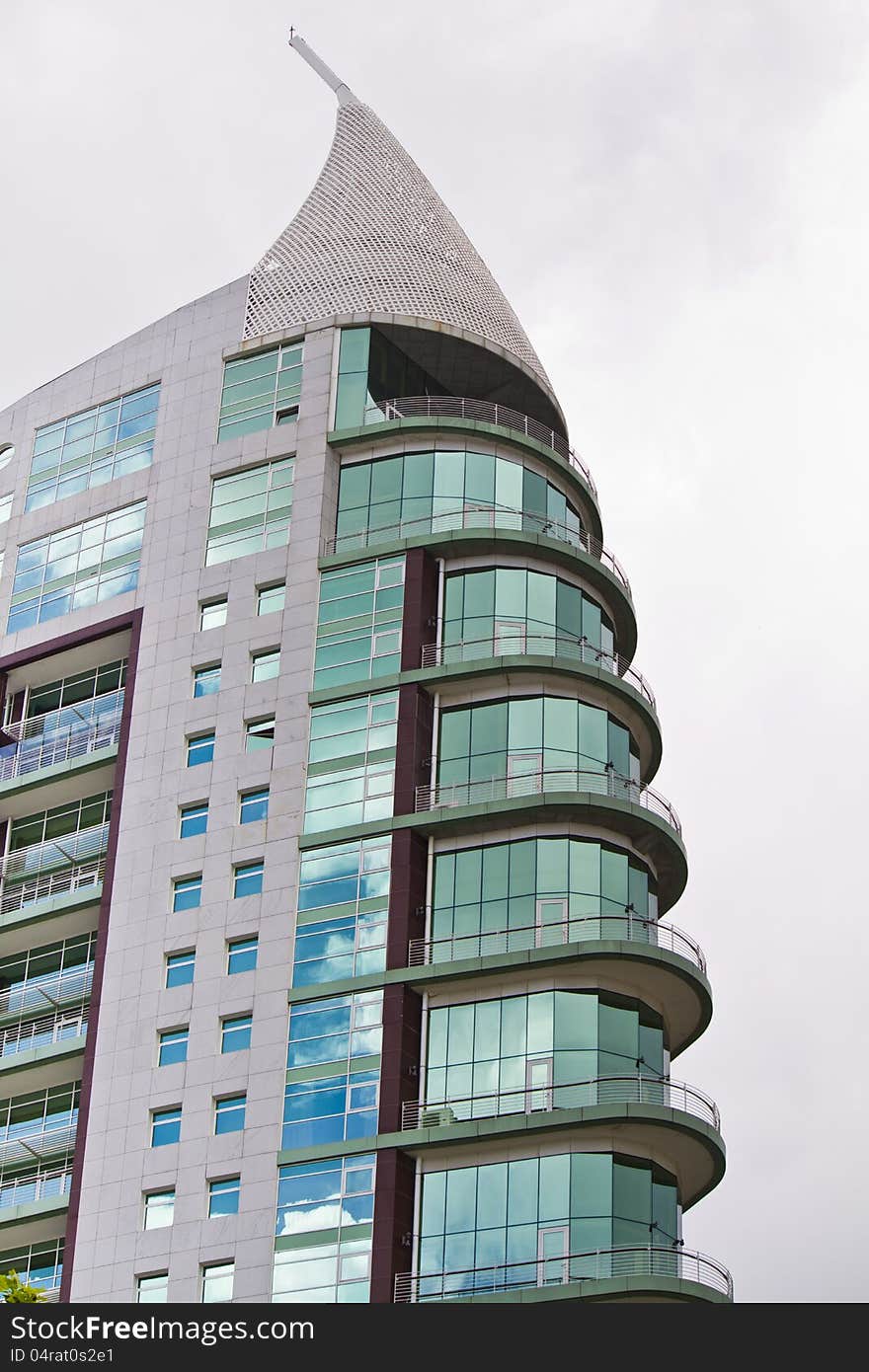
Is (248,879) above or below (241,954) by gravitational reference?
above

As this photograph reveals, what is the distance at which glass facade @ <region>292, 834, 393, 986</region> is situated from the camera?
65750 millimetres

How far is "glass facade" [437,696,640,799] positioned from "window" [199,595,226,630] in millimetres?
9764

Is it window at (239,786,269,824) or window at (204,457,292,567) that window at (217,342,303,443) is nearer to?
window at (204,457,292,567)

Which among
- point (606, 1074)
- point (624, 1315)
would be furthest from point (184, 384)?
point (624, 1315)

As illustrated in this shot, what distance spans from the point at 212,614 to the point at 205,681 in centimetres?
288

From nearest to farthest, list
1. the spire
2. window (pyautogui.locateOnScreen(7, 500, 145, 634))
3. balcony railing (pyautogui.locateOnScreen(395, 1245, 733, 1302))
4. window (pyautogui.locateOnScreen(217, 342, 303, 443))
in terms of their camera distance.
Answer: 1. balcony railing (pyautogui.locateOnScreen(395, 1245, 733, 1302))
2. window (pyautogui.locateOnScreen(217, 342, 303, 443))
3. window (pyautogui.locateOnScreen(7, 500, 145, 634))
4. the spire

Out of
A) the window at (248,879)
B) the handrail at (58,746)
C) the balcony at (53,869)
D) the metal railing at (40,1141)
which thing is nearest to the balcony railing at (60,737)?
the handrail at (58,746)

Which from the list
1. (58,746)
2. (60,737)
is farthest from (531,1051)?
(60,737)

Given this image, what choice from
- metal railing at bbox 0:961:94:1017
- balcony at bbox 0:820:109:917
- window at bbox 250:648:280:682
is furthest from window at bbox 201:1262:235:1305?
window at bbox 250:648:280:682

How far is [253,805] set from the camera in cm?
7012

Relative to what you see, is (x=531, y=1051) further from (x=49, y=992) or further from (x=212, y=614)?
(x=212, y=614)

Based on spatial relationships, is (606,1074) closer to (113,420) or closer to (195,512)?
(195,512)

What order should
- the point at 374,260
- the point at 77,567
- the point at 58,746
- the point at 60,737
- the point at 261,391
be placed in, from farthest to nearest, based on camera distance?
1. the point at 374,260
2. the point at 77,567
3. the point at 261,391
4. the point at 60,737
5. the point at 58,746

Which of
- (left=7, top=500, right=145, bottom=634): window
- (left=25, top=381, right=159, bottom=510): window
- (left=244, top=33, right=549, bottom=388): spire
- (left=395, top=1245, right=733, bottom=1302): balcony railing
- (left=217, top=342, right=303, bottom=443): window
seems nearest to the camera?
(left=395, top=1245, right=733, bottom=1302): balcony railing
